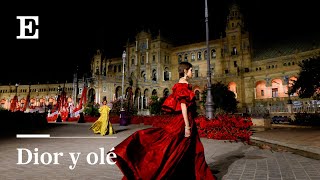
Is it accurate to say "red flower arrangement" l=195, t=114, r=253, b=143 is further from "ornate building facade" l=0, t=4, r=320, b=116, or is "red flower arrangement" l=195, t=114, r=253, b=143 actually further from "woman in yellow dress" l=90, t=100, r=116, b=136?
"ornate building facade" l=0, t=4, r=320, b=116

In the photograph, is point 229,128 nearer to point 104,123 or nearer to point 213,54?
point 104,123

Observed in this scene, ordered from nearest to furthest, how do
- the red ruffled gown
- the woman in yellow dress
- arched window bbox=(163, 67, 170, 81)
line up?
the red ruffled gown, the woman in yellow dress, arched window bbox=(163, 67, 170, 81)

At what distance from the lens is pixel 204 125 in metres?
12.5

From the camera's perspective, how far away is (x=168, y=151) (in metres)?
3.96

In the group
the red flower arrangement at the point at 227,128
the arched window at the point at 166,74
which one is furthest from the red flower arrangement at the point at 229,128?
the arched window at the point at 166,74

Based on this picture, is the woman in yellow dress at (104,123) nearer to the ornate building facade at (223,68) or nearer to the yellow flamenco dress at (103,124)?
the yellow flamenco dress at (103,124)

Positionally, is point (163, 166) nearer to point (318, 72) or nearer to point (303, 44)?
point (318, 72)

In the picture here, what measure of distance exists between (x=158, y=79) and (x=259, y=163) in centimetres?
5939

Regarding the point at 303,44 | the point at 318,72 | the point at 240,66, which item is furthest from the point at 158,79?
the point at 318,72

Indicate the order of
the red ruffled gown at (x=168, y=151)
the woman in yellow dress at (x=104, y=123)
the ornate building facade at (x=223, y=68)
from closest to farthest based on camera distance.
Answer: the red ruffled gown at (x=168, y=151)
the woman in yellow dress at (x=104, y=123)
the ornate building facade at (x=223, y=68)

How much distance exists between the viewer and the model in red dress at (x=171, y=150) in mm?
3814

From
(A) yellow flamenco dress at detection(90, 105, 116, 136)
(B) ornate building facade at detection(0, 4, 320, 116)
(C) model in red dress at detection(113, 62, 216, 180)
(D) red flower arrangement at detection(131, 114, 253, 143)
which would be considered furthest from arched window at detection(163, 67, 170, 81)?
(C) model in red dress at detection(113, 62, 216, 180)

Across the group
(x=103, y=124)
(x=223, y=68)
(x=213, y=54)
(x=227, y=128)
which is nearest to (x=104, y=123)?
(x=103, y=124)

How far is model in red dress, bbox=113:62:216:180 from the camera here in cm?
381
